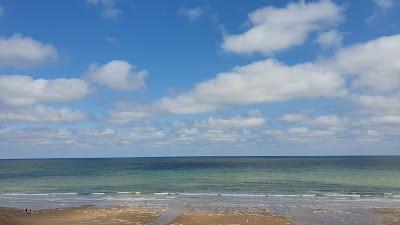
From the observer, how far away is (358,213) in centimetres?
4403

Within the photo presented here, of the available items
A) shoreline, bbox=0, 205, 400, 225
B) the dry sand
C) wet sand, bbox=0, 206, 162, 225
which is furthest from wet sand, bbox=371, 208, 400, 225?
wet sand, bbox=0, 206, 162, 225

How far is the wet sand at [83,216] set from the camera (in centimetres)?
3803

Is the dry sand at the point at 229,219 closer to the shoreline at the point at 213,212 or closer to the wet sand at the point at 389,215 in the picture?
the shoreline at the point at 213,212

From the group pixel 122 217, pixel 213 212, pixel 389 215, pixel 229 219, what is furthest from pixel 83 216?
pixel 389 215

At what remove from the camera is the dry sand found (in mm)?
37906

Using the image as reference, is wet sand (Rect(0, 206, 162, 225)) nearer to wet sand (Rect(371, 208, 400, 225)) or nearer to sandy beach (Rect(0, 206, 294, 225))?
sandy beach (Rect(0, 206, 294, 225))

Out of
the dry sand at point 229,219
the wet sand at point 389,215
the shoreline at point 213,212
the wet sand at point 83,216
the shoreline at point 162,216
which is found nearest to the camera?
the dry sand at point 229,219

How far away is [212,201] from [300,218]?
16.3 metres

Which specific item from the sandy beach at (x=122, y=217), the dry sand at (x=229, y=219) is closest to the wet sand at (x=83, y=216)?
the sandy beach at (x=122, y=217)

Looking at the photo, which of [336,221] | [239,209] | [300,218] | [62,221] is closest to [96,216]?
A: [62,221]

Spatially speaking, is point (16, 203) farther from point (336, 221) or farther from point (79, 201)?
point (336, 221)

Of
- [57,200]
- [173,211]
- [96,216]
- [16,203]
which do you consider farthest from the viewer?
[57,200]

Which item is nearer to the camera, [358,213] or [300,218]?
[300,218]

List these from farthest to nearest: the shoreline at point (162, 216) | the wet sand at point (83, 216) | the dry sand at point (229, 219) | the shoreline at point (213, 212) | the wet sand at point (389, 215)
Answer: the shoreline at point (213, 212) → the wet sand at point (389, 215) → the shoreline at point (162, 216) → the wet sand at point (83, 216) → the dry sand at point (229, 219)
